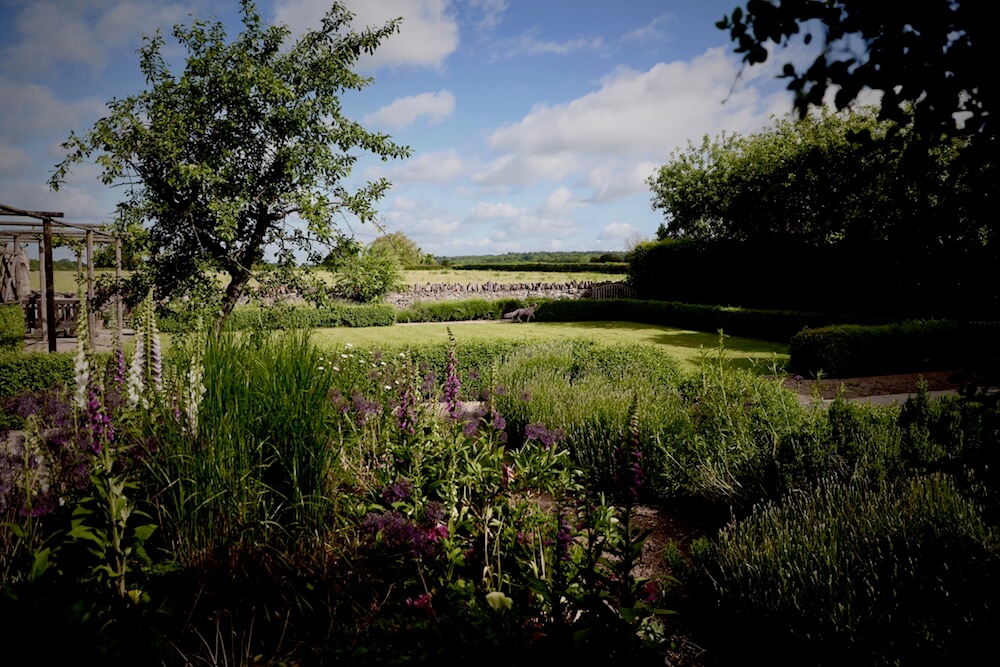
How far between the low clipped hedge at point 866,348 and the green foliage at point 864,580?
867cm

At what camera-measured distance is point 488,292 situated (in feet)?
99.9

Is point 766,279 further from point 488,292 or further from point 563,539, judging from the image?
point 563,539

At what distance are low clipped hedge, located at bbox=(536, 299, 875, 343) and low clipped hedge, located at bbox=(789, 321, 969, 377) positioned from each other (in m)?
2.82

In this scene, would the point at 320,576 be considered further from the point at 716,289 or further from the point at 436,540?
the point at 716,289

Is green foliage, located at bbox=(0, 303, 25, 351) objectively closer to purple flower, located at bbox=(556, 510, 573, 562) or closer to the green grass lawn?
the green grass lawn

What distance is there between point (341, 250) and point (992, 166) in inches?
390

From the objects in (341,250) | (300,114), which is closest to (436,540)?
(341,250)

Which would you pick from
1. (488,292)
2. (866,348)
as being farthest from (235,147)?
(488,292)

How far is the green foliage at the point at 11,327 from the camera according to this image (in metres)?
11.4

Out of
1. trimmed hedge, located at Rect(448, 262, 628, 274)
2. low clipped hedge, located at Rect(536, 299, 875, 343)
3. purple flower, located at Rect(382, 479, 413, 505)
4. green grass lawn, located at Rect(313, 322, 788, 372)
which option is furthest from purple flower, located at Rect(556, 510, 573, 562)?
trimmed hedge, located at Rect(448, 262, 628, 274)

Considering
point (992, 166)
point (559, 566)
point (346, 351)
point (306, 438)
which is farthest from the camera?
point (346, 351)

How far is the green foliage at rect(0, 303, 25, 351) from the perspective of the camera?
1138 cm

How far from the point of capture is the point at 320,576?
9.22 feet

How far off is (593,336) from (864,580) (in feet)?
35.9
